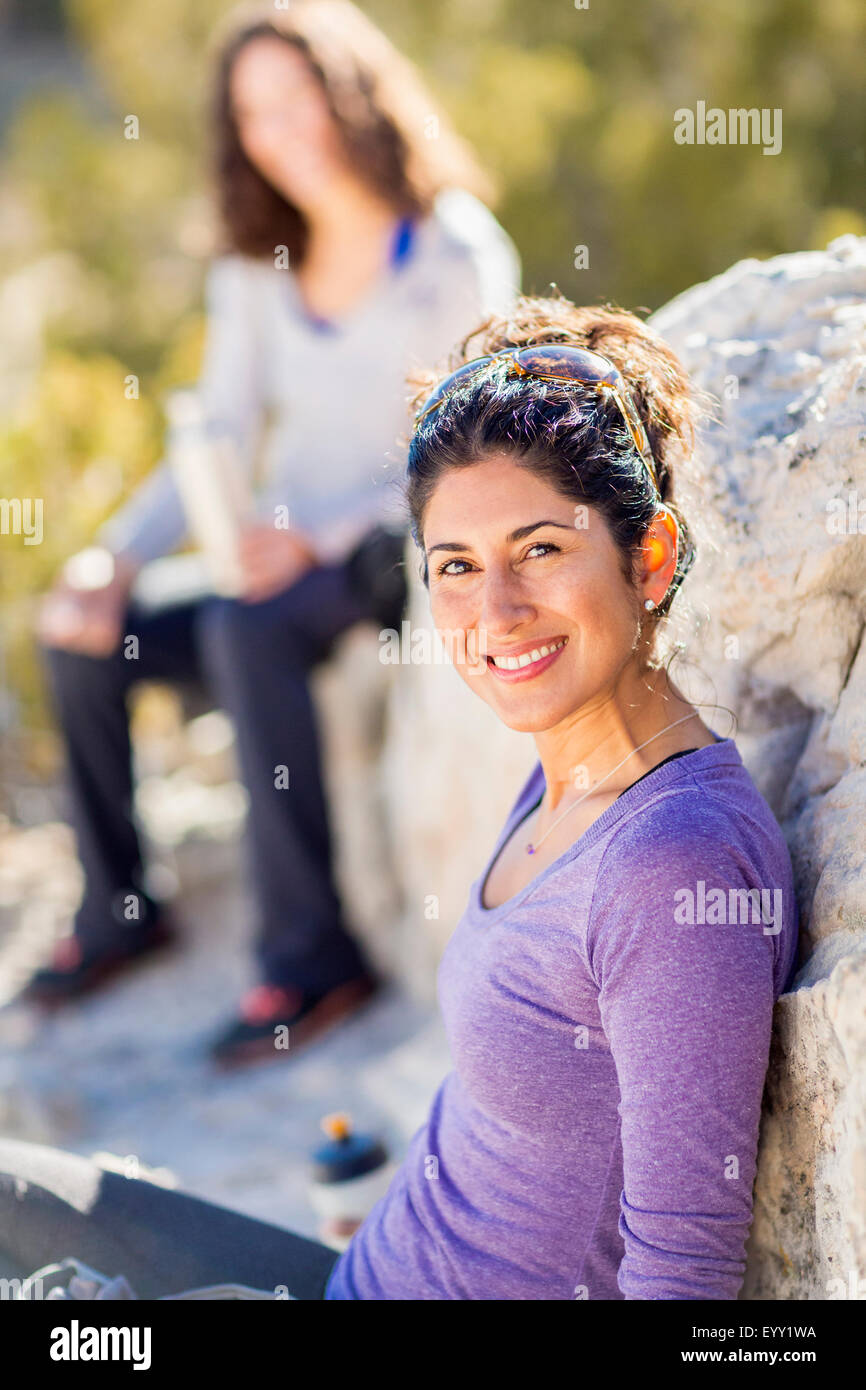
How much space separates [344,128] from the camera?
297 cm

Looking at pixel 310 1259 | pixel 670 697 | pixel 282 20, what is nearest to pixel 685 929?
Result: pixel 670 697

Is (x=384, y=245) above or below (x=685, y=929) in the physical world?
above

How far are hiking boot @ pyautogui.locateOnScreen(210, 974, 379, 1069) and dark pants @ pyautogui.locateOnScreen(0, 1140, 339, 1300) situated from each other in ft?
4.83

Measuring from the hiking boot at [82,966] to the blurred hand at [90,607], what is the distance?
0.75 meters

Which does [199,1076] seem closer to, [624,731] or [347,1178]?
[347,1178]

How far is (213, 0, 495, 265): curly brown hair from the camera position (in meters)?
2.96

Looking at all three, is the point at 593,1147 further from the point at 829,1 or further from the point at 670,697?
the point at 829,1

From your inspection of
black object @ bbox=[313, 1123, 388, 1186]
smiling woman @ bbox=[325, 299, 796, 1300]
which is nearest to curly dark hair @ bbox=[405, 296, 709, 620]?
smiling woman @ bbox=[325, 299, 796, 1300]

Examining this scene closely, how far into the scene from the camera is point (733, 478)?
4.98 ft

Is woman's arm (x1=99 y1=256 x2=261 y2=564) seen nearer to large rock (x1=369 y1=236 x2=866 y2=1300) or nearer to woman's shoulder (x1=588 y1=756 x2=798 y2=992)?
large rock (x1=369 y1=236 x2=866 y2=1300)

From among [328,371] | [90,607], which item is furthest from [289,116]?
[90,607]

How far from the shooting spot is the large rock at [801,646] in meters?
1.10

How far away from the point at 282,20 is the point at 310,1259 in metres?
2.62

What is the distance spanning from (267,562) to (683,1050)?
197 cm
